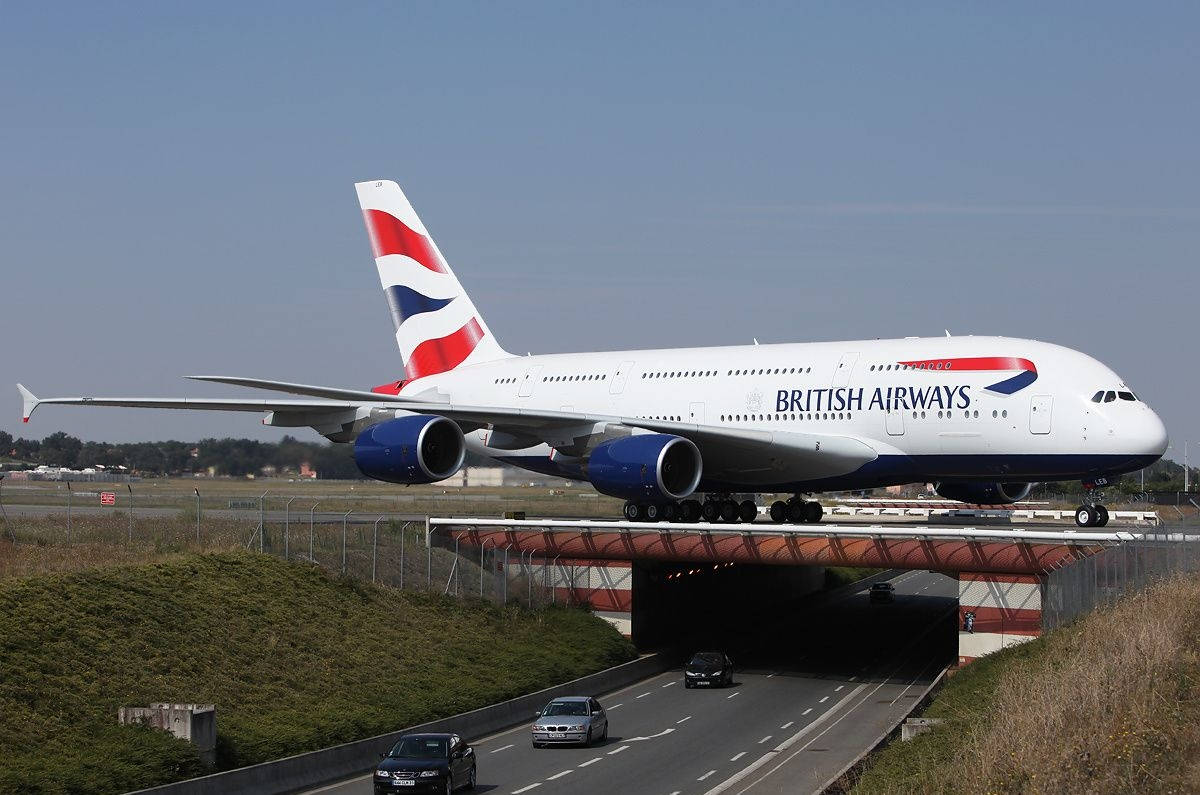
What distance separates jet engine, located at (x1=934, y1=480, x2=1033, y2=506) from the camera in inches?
2029

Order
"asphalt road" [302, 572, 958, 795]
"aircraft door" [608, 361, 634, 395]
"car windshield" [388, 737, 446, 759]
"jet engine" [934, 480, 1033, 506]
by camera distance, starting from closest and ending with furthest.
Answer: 1. "car windshield" [388, 737, 446, 759]
2. "asphalt road" [302, 572, 958, 795]
3. "jet engine" [934, 480, 1033, 506]
4. "aircraft door" [608, 361, 634, 395]

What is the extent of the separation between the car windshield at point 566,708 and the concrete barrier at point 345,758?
2364 mm

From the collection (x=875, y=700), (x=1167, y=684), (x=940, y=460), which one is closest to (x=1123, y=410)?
(x=940, y=460)

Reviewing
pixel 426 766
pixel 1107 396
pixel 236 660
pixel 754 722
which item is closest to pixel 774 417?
pixel 1107 396

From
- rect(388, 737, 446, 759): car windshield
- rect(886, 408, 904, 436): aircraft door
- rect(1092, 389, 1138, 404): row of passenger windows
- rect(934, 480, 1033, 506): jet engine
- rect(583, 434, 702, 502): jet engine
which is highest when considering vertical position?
rect(1092, 389, 1138, 404): row of passenger windows

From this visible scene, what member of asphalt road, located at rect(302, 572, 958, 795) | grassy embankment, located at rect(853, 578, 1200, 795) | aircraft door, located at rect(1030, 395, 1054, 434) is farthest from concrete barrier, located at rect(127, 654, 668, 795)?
aircraft door, located at rect(1030, 395, 1054, 434)

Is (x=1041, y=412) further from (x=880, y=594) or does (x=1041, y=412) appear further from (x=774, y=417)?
(x=880, y=594)

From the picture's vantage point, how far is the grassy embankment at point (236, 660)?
29.7m

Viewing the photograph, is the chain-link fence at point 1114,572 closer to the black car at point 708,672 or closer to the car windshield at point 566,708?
the black car at point 708,672

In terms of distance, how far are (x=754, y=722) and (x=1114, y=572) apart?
10650 millimetres

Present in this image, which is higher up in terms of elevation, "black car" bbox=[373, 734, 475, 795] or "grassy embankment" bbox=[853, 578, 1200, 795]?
→ "grassy embankment" bbox=[853, 578, 1200, 795]

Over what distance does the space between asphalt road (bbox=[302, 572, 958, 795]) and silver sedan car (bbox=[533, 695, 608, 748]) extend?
0.29m

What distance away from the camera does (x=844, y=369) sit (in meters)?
48.1

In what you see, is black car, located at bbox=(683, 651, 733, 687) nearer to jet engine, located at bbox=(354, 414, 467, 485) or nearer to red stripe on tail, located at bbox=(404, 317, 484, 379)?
jet engine, located at bbox=(354, 414, 467, 485)
